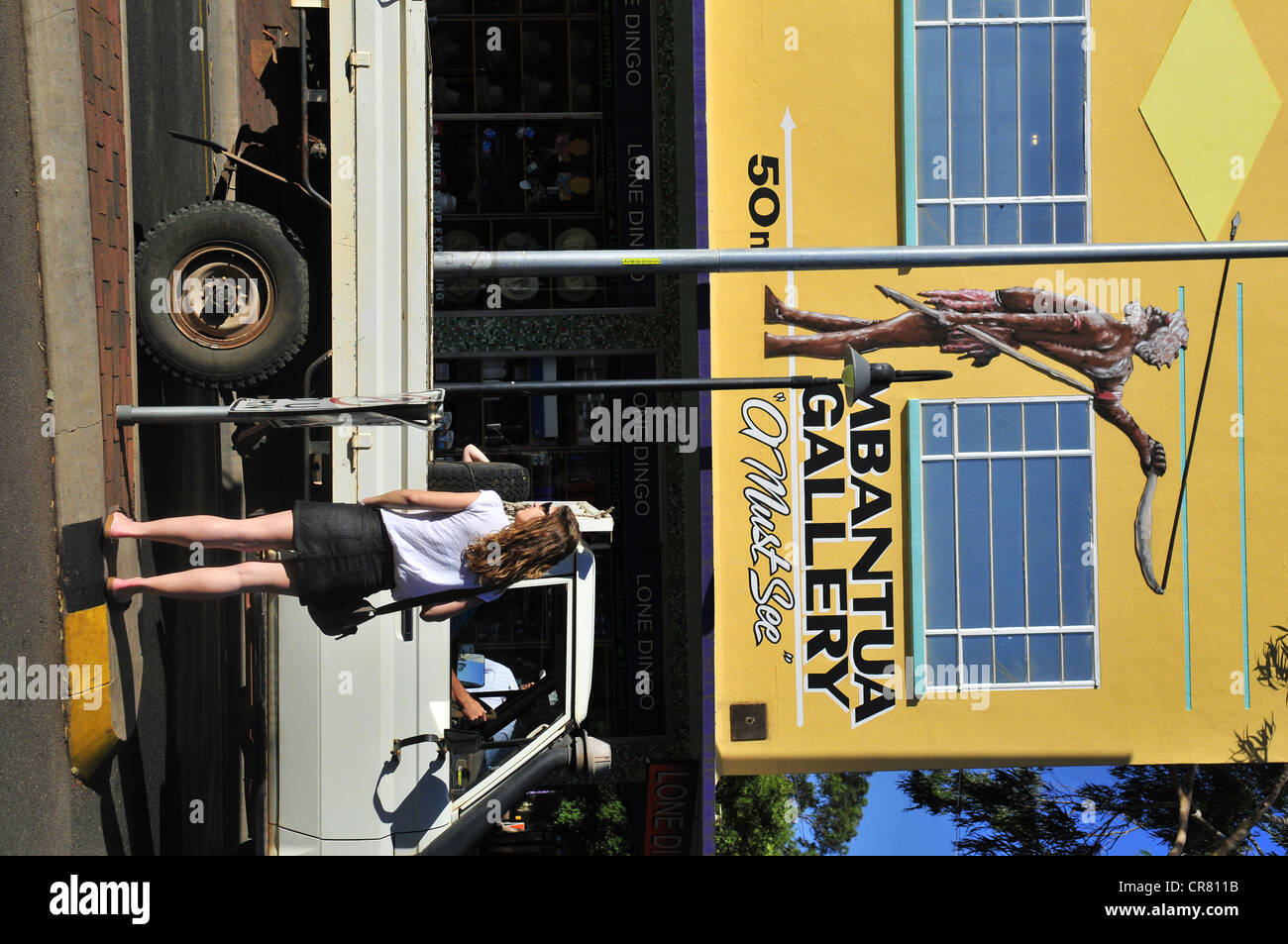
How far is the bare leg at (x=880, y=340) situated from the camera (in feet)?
31.9

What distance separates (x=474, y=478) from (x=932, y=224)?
Answer: 18.6 ft

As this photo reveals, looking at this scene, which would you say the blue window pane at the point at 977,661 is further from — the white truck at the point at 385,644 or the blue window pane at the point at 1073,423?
the white truck at the point at 385,644

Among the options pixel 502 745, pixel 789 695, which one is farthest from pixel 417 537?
pixel 789 695

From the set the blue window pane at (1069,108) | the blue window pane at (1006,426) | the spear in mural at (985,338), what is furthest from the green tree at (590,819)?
the blue window pane at (1069,108)

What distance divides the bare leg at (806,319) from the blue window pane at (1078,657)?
372cm

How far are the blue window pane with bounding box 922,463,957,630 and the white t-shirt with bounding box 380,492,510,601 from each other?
541 cm

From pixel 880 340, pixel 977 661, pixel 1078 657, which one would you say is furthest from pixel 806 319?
pixel 1078 657

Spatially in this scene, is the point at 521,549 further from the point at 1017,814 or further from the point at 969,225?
the point at 1017,814

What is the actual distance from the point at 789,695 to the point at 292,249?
6.18 m

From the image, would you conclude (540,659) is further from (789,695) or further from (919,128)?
(919,128)

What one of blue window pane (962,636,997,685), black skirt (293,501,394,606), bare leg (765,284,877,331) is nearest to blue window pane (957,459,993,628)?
blue window pane (962,636,997,685)

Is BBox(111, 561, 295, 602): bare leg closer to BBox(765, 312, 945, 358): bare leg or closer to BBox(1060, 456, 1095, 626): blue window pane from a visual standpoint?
BBox(765, 312, 945, 358): bare leg

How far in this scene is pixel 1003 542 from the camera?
9.77m

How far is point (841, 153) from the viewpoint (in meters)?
9.67
